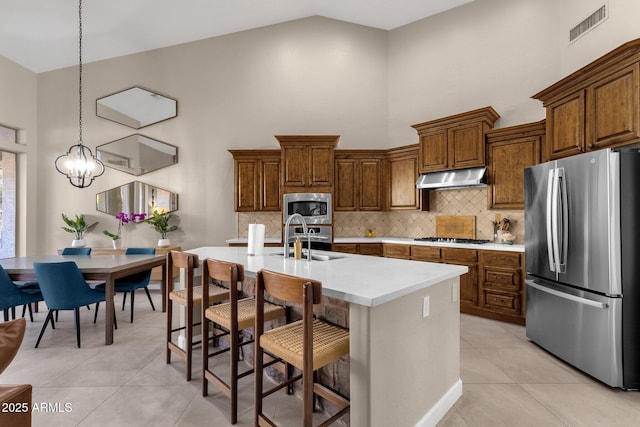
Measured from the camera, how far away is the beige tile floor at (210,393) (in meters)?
1.95

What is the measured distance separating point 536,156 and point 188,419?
440cm

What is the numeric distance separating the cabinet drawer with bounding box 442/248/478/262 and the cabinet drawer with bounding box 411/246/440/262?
0.32 ft

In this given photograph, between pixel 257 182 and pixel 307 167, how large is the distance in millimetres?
878

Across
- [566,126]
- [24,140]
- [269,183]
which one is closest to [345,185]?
[269,183]

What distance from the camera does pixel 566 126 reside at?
3074 millimetres

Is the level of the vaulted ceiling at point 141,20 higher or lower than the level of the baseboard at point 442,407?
higher

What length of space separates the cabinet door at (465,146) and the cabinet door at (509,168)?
16 centimetres

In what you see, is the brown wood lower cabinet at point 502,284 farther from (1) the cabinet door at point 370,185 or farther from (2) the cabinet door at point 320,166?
(2) the cabinet door at point 320,166

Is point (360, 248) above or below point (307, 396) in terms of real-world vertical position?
above

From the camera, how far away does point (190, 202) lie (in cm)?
554

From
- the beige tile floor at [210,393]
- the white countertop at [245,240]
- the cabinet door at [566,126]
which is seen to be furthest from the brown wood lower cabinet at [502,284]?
the white countertop at [245,240]

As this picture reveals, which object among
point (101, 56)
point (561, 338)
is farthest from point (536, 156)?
point (101, 56)

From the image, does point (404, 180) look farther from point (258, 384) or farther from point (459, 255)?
point (258, 384)

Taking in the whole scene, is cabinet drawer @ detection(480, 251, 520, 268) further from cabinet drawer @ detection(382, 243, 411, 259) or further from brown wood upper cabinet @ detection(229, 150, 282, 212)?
brown wood upper cabinet @ detection(229, 150, 282, 212)
